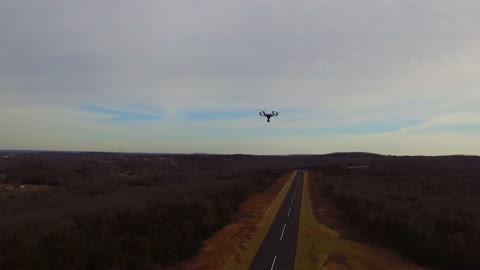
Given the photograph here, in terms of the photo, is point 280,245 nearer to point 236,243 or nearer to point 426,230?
point 236,243

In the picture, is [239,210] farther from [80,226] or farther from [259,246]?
[80,226]

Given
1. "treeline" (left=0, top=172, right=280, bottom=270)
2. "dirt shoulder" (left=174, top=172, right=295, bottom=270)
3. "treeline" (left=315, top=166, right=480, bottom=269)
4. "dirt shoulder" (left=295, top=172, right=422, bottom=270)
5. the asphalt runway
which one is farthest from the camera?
"dirt shoulder" (left=295, top=172, right=422, bottom=270)

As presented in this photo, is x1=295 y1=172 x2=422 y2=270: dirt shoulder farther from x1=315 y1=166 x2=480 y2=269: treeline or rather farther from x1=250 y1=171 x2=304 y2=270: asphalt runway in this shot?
x1=315 y1=166 x2=480 y2=269: treeline

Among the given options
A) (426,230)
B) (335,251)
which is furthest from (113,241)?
(426,230)

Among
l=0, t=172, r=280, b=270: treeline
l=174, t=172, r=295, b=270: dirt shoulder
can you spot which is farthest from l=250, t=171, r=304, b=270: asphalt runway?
l=0, t=172, r=280, b=270: treeline

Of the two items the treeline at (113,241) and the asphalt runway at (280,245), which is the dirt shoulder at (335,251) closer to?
the asphalt runway at (280,245)

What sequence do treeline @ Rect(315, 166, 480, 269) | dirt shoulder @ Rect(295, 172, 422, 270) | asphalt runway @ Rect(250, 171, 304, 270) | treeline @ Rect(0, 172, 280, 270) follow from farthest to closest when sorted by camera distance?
dirt shoulder @ Rect(295, 172, 422, 270), treeline @ Rect(315, 166, 480, 269), asphalt runway @ Rect(250, 171, 304, 270), treeline @ Rect(0, 172, 280, 270)

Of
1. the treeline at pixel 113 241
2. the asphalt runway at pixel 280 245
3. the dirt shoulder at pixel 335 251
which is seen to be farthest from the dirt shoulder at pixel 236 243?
the dirt shoulder at pixel 335 251
